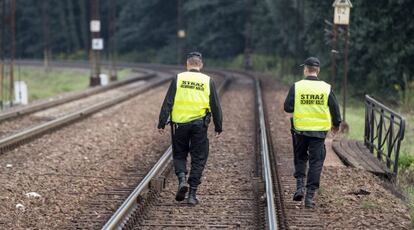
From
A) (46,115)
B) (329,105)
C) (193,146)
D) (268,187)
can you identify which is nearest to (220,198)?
(268,187)

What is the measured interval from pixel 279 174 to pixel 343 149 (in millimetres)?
2562

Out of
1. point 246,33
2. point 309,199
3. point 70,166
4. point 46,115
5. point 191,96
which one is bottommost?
point 46,115

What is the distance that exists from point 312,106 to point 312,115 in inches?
4.6

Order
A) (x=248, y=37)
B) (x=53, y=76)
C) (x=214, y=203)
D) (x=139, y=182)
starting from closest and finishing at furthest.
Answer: (x=214, y=203)
(x=139, y=182)
(x=53, y=76)
(x=248, y=37)

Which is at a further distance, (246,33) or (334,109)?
(246,33)

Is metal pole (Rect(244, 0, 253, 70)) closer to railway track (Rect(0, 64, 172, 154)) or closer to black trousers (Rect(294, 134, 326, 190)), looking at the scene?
railway track (Rect(0, 64, 172, 154))

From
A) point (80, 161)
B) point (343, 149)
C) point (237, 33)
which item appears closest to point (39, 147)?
point (80, 161)

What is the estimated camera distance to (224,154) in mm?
13156

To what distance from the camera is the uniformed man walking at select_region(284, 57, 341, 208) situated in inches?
351

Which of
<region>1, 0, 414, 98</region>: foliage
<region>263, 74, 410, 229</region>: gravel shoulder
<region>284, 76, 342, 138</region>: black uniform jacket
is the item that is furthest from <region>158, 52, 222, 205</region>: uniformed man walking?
<region>1, 0, 414, 98</region>: foliage

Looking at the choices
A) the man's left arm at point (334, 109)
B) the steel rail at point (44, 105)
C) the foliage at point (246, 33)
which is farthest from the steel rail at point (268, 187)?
the foliage at point (246, 33)

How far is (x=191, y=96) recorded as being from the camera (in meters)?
8.94

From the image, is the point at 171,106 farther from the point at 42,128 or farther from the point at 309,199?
the point at 42,128

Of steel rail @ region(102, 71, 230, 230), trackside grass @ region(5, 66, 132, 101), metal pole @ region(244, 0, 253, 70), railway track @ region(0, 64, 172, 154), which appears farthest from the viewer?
metal pole @ region(244, 0, 253, 70)
